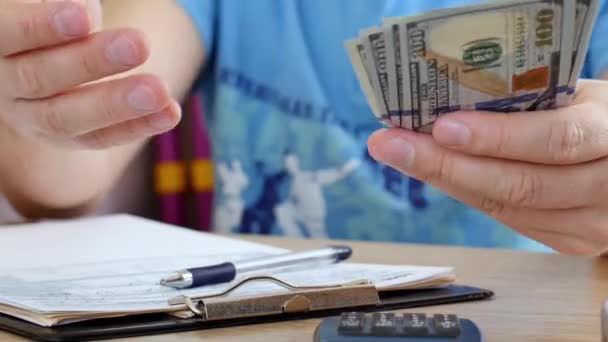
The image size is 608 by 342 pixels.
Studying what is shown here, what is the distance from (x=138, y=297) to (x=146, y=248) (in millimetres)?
195

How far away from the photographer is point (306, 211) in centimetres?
119

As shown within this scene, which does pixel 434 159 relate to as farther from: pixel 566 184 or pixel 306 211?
pixel 306 211

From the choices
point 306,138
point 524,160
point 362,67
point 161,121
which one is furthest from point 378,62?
point 306,138

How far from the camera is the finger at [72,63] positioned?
64 cm

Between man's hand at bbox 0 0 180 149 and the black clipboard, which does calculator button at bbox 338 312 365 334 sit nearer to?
the black clipboard

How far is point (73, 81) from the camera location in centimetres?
71

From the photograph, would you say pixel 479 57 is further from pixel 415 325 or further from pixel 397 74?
pixel 415 325

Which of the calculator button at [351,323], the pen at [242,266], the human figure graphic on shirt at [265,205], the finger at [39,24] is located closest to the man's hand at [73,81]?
the finger at [39,24]

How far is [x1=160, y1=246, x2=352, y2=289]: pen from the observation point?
60 centimetres

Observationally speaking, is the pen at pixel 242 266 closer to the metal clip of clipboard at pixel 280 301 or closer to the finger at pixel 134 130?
the metal clip of clipboard at pixel 280 301

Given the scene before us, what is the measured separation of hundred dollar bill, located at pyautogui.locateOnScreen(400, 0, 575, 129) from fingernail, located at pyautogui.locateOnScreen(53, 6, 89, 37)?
0.24m

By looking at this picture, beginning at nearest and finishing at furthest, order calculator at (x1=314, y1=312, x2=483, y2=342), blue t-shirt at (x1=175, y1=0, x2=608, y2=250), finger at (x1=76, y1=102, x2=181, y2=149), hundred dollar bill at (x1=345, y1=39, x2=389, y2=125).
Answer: calculator at (x1=314, y1=312, x2=483, y2=342) → hundred dollar bill at (x1=345, y1=39, x2=389, y2=125) → finger at (x1=76, y1=102, x2=181, y2=149) → blue t-shirt at (x1=175, y1=0, x2=608, y2=250)

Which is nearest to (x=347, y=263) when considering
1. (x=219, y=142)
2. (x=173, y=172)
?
(x=219, y=142)

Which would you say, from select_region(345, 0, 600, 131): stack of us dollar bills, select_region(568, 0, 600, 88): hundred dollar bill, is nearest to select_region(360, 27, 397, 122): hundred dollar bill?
select_region(345, 0, 600, 131): stack of us dollar bills
